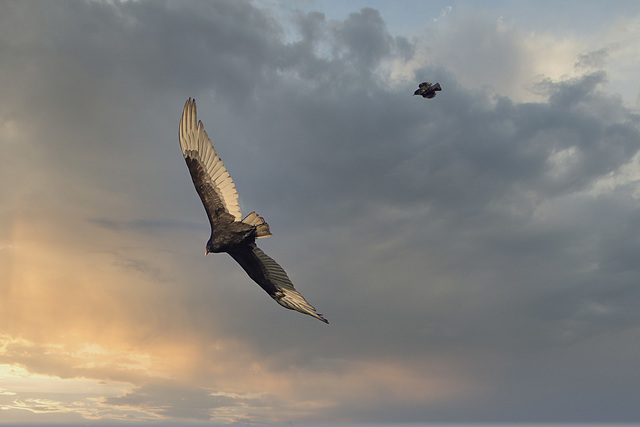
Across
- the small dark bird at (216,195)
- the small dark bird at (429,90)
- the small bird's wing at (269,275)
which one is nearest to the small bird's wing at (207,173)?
the small dark bird at (216,195)

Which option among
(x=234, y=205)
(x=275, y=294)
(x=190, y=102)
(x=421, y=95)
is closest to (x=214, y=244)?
(x=234, y=205)

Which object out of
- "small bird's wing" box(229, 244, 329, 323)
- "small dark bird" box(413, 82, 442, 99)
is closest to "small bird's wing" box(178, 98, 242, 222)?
"small bird's wing" box(229, 244, 329, 323)

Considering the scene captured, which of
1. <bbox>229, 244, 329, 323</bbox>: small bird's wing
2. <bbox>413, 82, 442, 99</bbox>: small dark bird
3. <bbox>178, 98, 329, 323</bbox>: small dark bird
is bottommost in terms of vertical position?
<bbox>229, 244, 329, 323</bbox>: small bird's wing

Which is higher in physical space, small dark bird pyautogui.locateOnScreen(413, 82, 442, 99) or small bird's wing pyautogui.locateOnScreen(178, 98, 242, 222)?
small dark bird pyautogui.locateOnScreen(413, 82, 442, 99)

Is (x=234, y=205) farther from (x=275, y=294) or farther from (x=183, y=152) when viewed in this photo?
(x=275, y=294)

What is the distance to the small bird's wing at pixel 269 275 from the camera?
22.8 meters

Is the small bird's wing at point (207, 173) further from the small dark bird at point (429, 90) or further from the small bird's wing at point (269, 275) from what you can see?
the small dark bird at point (429, 90)

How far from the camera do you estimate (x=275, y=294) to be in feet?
76.5

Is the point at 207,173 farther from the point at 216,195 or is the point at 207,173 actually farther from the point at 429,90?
the point at 429,90

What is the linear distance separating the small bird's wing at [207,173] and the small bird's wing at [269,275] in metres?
2.09

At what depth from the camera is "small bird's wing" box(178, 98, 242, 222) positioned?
2128 centimetres

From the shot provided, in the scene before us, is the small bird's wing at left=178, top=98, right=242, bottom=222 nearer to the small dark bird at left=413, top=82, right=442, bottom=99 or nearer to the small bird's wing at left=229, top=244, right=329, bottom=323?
the small bird's wing at left=229, top=244, right=329, bottom=323

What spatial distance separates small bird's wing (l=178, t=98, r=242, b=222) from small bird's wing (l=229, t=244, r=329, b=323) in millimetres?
2089

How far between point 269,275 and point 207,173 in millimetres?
5091
